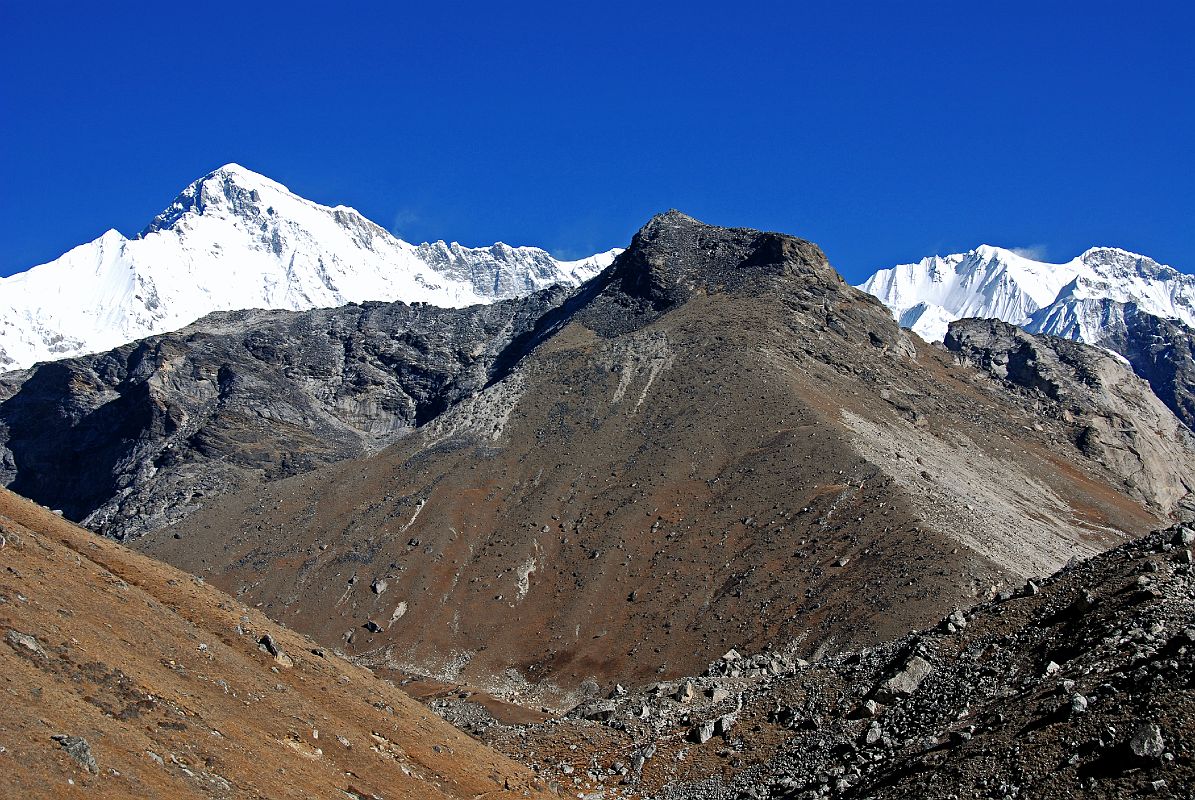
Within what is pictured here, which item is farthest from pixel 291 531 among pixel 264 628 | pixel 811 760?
pixel 811 760

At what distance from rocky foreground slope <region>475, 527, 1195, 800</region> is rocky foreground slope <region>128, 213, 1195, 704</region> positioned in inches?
1192

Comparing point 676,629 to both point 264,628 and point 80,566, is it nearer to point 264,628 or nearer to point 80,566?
point 264,628

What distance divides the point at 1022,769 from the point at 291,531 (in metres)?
113

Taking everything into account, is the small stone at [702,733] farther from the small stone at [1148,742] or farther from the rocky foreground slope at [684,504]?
the rocky foreground slope at [684,504]

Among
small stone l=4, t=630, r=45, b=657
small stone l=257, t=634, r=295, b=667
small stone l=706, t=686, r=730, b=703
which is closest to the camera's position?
small stone l=4, t=630, r=45, b=657

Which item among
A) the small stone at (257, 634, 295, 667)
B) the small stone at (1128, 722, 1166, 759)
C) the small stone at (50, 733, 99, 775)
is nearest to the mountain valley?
the small stone at (1128, 722, 1166, 759)

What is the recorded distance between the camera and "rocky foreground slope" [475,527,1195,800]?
3434 centimetres

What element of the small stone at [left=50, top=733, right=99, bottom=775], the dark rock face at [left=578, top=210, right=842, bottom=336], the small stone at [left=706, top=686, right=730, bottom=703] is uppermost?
the dark rock face at [left=578, top=210, right=842, bottom=336]

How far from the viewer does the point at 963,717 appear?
42.1 m

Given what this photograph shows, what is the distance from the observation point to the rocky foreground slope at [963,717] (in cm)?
3434

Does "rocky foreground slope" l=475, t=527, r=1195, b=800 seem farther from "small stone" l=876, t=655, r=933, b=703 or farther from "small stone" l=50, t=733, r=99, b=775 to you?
"small stone" l=50, t=733, r=99, b=775

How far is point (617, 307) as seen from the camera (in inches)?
7141

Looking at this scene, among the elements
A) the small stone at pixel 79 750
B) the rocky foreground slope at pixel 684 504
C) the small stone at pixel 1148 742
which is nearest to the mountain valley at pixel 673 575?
the small stone at pixel 1148 742

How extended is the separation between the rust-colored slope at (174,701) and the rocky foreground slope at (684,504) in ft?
147
